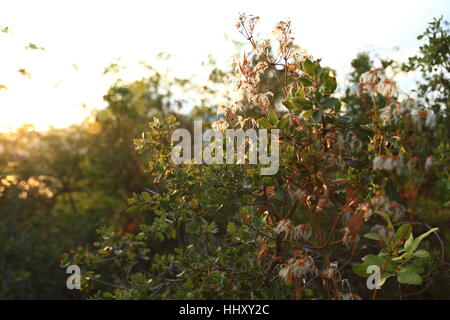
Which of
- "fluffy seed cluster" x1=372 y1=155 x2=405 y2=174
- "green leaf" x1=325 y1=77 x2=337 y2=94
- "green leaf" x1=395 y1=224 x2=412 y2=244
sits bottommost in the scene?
"green leaf" x1=395 y1=224 x2=412 y2=244

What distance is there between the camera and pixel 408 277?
2016mm

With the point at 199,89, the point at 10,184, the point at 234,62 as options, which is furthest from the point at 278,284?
the point at 10,184

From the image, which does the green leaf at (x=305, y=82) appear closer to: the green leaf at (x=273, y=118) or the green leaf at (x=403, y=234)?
the green leaf at (x=273, y=118)

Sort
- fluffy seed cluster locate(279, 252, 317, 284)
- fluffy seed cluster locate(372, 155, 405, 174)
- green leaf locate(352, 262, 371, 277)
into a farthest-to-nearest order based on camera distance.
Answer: green leaf locate(352, 262, 371, 277)
fluffy seed cluster locate(279, 252, 317, 284)
fluffy seed cluster locate(372, 155, 405, 174)

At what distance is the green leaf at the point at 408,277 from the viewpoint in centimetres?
198

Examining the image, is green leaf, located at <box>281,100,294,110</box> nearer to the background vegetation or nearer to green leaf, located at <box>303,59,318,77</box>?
the background vegetation

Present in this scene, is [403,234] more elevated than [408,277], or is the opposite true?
[403,234]

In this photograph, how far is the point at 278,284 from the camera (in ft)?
11.1

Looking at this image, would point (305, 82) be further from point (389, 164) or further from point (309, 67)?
point (389, 164)

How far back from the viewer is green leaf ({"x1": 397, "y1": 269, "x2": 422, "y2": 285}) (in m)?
1.98

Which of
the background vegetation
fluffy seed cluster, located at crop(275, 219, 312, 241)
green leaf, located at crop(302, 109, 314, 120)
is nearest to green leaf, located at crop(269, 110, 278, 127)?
the background vegetation

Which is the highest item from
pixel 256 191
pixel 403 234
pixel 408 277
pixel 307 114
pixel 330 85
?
pixel 330 85

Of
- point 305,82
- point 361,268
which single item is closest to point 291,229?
point 361,268
